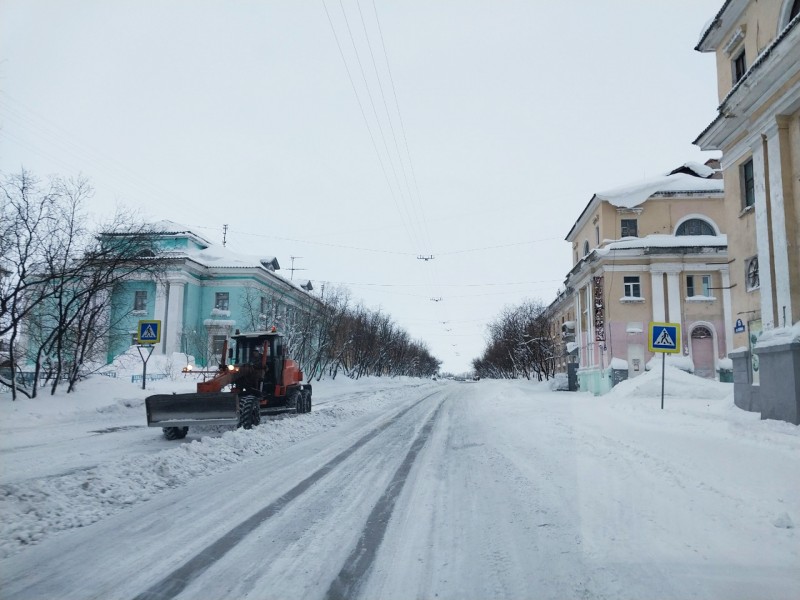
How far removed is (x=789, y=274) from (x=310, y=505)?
1269 cm

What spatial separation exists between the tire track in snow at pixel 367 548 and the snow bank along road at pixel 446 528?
2 cm

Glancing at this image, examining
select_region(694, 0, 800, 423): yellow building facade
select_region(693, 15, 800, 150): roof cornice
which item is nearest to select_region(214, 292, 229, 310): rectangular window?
select_region(693, 15, 800, 150): roof cornice

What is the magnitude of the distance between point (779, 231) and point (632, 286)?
2432 cm

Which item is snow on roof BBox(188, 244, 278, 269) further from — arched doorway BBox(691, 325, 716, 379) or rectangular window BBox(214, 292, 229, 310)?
arched doorway BBox(691, 325, 716, 379)

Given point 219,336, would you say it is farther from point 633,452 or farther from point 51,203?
point 633,452

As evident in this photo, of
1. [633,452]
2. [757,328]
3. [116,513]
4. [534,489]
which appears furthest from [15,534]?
[757,328]

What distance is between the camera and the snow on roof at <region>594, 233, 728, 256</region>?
3662cm

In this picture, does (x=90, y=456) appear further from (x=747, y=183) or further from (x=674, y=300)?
(x=674, y=300)

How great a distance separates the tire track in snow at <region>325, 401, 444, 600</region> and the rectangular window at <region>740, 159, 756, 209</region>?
44.4 feet

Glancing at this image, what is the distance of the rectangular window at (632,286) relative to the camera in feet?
123

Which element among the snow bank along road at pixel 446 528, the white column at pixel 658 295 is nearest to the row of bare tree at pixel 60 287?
the snow bank along road at pixel 446 528

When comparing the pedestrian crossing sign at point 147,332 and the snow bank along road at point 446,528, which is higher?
the pedestrian crossing sign at point 147,332

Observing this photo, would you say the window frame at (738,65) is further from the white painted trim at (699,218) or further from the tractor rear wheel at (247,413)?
the white painted trim at (699,218)

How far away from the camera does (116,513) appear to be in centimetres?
635
